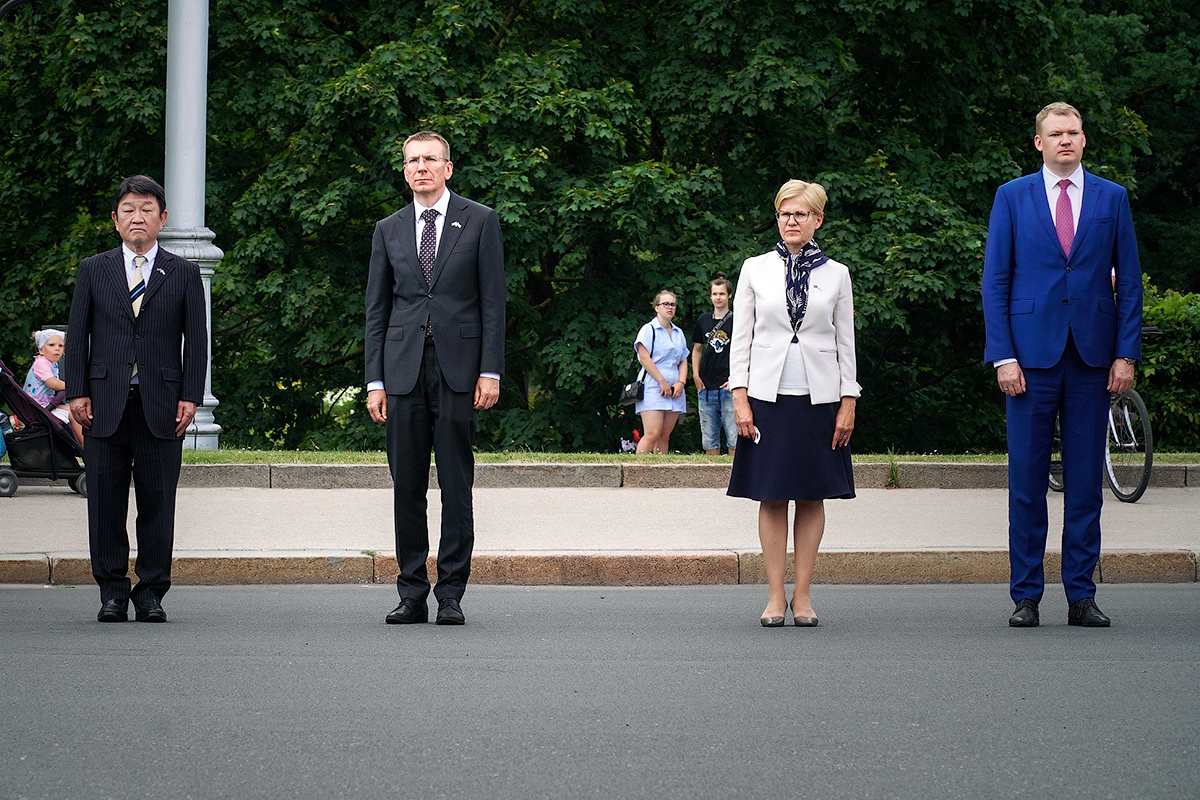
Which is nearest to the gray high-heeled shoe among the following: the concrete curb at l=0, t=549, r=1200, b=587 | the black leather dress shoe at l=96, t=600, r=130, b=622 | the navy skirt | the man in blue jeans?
the navy skirt

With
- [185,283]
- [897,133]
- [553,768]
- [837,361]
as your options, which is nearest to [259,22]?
[897,133]

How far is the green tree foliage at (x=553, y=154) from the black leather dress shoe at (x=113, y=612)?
1048 centimetres

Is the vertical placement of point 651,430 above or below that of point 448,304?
below

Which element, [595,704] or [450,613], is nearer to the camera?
[595,704]

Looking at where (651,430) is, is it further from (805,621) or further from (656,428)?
(805,621)

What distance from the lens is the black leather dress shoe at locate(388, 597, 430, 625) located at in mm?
6605

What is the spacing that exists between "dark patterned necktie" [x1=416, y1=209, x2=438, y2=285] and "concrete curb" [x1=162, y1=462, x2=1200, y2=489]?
5395 millimetres

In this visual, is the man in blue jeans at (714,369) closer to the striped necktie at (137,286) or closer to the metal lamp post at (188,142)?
the metal lamp post at (188,142)

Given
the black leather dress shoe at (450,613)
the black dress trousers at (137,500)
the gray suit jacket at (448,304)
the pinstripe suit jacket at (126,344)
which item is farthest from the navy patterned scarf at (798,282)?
the black dress trousers at (137,500)

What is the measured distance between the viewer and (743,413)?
21.4 feet

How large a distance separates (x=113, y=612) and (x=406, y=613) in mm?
1343

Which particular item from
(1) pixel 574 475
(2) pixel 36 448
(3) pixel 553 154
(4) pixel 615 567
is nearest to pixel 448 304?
(4) pixel 615 567

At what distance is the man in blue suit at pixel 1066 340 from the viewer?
21.3ft

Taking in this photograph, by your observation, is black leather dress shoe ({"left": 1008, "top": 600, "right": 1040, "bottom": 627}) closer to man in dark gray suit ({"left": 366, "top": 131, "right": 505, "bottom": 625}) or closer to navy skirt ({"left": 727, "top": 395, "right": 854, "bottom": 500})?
navy skirt ({"left": 727, "top": 395, "right": 854, "bottom": 500})
